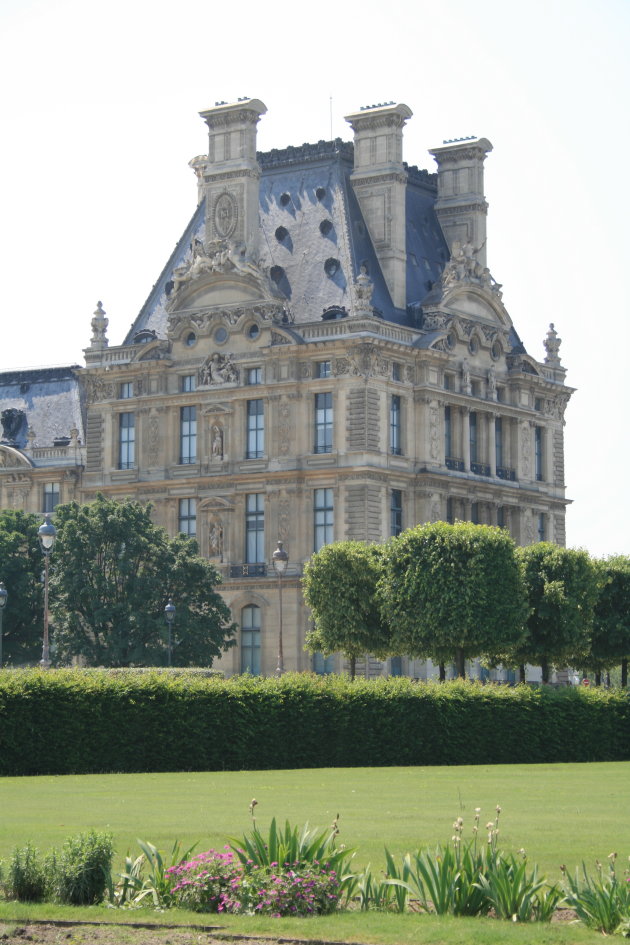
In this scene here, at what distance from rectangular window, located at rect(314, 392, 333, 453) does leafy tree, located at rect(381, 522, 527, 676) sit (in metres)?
16.7

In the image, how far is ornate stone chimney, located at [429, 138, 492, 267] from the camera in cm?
9781

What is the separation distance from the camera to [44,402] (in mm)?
107188

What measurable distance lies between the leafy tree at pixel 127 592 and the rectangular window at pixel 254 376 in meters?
11.9

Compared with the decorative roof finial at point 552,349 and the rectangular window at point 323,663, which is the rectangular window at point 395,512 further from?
the decorative roof finial at point 552,349

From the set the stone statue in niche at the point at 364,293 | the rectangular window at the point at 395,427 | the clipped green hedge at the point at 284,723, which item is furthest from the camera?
the rectangular window at the point at 395,427

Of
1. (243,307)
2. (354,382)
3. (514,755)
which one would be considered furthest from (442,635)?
(243,307)

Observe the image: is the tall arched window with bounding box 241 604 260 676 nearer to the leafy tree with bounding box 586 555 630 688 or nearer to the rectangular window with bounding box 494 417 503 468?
the rectangular window with bounding box 494 417 503 468

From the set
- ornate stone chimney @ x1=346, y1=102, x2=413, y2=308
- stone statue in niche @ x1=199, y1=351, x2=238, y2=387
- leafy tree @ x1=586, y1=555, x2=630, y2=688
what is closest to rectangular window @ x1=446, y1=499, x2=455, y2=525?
ornate stone chimney @ x1=346, y1=102, x2=413, y2=308

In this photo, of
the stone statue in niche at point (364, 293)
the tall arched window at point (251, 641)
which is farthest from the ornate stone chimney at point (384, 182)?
the tall arched window at point (251, 641)

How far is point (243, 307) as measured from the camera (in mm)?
89375

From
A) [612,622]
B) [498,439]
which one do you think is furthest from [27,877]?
[498,439]

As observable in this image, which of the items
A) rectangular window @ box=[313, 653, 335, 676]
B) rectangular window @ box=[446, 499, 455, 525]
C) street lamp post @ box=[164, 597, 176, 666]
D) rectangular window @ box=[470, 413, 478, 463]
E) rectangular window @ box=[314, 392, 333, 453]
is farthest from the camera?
rectangular window @ box=[470, 413, 478, 463]

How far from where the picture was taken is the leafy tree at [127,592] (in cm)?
7706

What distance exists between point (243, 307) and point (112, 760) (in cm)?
4616
